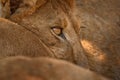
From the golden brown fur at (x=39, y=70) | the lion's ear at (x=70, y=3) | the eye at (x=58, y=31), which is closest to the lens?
the golden brown fur at (x=39, y=70)

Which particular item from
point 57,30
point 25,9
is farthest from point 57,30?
point 25,9

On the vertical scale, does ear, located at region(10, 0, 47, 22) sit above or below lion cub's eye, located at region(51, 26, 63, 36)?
above

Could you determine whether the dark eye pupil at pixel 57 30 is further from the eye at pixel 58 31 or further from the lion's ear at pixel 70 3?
the lion's ear at pixel 70 3

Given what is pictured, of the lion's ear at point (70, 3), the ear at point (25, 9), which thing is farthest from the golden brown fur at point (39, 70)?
the lion's ear at point (70, 3)

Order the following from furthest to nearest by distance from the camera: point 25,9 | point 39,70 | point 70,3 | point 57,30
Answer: point 70,3 → point 57,30 → point 25,9 → point 39,70

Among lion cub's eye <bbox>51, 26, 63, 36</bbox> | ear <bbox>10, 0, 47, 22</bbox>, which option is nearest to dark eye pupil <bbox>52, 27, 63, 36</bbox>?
lion cub's eye <bbox>51, 26, 63, 36</bbox>

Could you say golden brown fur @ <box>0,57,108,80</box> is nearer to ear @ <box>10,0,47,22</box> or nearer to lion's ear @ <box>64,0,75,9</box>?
ear @ <box>10,0,47,22</box>

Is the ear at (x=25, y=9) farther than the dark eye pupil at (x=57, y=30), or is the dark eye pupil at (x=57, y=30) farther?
the dark eye pupil at (x=57, y=30)

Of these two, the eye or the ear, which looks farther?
the eye

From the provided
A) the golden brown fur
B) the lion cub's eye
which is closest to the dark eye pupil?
the lion cub's eye

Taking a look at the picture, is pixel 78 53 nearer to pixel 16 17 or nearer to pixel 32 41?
pixel 16 17

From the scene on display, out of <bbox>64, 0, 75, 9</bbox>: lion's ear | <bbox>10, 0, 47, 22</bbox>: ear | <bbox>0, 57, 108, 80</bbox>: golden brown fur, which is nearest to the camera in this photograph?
<bbox>0, 57, 108, 80</bbox>: golden brown fur

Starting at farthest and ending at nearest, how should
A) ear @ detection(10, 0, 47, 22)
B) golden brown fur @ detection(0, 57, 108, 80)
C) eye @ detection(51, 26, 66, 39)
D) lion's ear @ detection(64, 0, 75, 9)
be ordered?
lion's ear @ detection(64, 0, 75, 9) < eye @ detection(51, 26, 66, 39) < ear @ detection(10, 0, 47, 22) < golden brown fur @ detection(0, 57, 108, 80)

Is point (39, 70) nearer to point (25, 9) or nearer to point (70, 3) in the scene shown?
point (25, 9)
